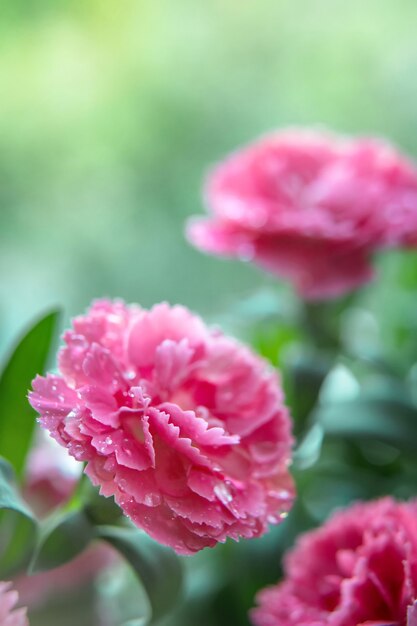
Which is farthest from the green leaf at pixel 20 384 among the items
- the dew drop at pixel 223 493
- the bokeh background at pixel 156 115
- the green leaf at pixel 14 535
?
the bokeh background at pixel 156 115

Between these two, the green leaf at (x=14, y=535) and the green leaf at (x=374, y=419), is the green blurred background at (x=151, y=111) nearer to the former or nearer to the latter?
the green leaf at (x=374, y=419)

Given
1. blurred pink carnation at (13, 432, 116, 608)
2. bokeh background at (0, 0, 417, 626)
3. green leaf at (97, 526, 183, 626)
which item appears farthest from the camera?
bokeh background at (0, 0, 417, 626)

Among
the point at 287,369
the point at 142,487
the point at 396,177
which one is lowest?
the point at 142,487

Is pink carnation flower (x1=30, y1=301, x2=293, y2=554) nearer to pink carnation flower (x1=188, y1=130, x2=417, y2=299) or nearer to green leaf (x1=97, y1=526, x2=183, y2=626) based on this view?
green leaf (x1=97, y1=526, x2=183, y2=626)

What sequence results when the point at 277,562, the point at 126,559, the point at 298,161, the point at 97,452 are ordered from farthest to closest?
1. the point at 298,161
2. the point at 277,562
3. the point at 126,559
4. the point at 97,452

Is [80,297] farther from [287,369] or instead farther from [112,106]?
[287,369]

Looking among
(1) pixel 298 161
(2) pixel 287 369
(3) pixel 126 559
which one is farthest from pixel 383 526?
(1) pixel 298 161

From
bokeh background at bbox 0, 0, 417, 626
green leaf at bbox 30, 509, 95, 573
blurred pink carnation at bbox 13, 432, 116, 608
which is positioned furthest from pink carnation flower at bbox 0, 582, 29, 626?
bokeh background at bbox 0, 0, 417, 626
